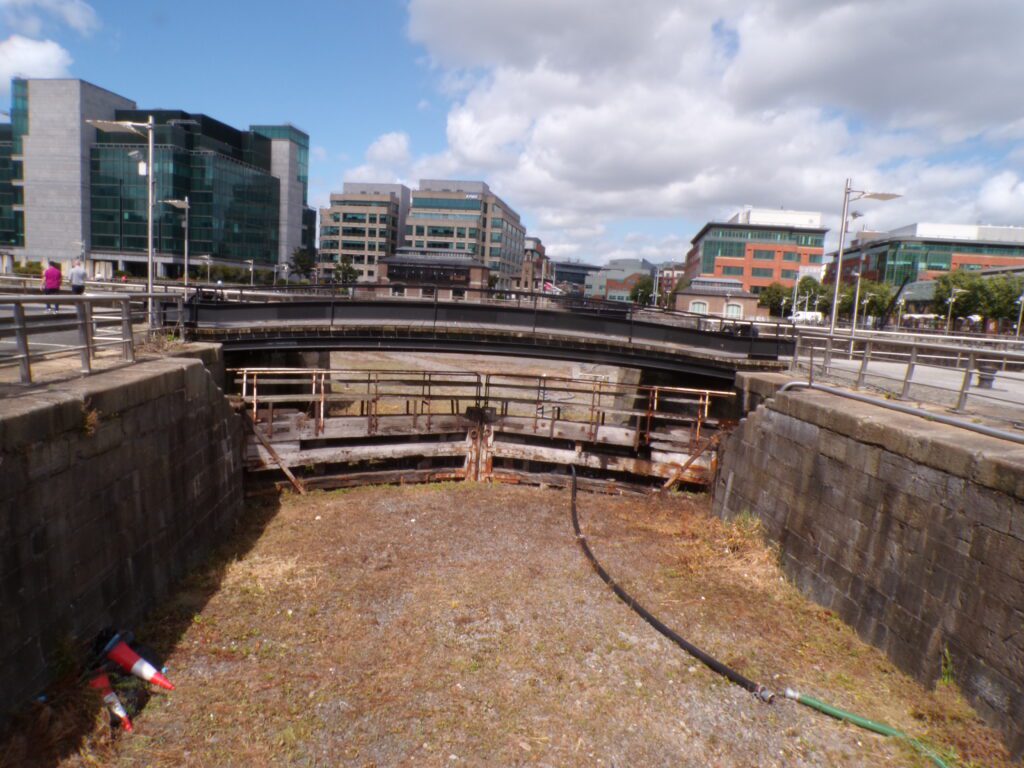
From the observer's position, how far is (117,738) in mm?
6133

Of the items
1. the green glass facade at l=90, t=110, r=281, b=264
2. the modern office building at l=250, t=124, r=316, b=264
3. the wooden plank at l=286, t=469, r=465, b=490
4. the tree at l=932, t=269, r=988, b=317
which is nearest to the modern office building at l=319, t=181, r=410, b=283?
the modern office building at l=250, t=124, r=316, b=264

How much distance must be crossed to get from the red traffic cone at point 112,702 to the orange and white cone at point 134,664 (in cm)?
44

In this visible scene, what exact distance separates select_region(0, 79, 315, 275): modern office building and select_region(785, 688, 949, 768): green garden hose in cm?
9024

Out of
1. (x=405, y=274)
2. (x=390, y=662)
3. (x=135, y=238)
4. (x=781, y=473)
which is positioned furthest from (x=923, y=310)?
(x=135, y=238)

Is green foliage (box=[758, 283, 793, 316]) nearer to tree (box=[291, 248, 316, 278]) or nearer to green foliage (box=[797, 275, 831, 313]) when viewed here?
green foliage (box=[797, 275, 831, 313])

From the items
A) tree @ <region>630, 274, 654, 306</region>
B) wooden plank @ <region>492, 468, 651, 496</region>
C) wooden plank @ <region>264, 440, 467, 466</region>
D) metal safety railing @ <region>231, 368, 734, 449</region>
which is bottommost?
wooden plank @ <region>492, 468, 651, 496</region>

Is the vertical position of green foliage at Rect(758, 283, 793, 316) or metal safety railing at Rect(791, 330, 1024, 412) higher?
green foliage at Rect(758, 283, 793, 316)

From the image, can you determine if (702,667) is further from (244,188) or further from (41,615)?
(244,188)

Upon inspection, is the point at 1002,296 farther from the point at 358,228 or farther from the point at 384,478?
the point at 358,228

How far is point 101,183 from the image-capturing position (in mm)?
85062

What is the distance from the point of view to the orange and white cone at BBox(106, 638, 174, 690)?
22.6ft

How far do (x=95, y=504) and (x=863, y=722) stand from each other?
8763 mm

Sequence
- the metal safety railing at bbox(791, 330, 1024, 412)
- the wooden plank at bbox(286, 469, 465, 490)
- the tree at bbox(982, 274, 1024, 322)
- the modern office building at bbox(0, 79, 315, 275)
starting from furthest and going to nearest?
the modern office building at bbox(0, 79, 315, 275) → the tree at bbox(982, 274, 1024, 322) → the wooden plank at bbox(286, 469, 465, 490) → the metal safety railing at bbox(791, 330, 1024, 412)

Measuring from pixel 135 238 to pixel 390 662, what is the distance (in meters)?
95.0
